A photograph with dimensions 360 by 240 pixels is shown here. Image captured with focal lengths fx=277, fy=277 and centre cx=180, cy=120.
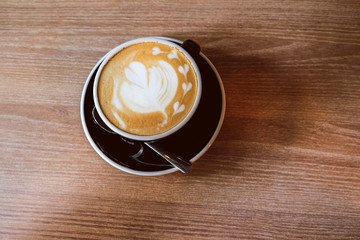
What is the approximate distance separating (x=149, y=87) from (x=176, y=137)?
0.13 metres

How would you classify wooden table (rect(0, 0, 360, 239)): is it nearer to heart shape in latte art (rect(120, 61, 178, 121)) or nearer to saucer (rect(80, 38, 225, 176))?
saucer (rect(80, 38, 225, 176))

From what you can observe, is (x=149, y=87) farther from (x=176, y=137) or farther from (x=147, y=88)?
(x=176, y=137)

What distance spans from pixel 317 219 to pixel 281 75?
352 mm

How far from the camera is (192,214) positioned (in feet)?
2.13

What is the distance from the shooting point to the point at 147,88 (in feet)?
1.98

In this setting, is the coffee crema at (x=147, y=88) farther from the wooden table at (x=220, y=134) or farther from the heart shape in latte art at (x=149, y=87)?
the wooden table at (x=220, y=134)

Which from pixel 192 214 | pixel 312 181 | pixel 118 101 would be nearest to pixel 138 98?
pixel 118 101

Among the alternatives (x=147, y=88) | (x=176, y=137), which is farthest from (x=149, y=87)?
(x=176, y=137)

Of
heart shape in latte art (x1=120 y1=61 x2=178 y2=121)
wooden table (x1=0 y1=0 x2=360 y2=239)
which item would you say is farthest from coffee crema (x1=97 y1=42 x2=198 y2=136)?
wooden table (x1=0 y1=0 x2=360 y2=239)

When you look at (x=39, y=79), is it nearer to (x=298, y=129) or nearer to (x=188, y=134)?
(x=188, y=134)

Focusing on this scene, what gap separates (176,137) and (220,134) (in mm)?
118

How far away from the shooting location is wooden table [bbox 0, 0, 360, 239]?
643 millimetres

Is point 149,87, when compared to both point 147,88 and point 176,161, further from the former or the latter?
point 176,161

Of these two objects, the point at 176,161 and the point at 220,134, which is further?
the point at 220,134
